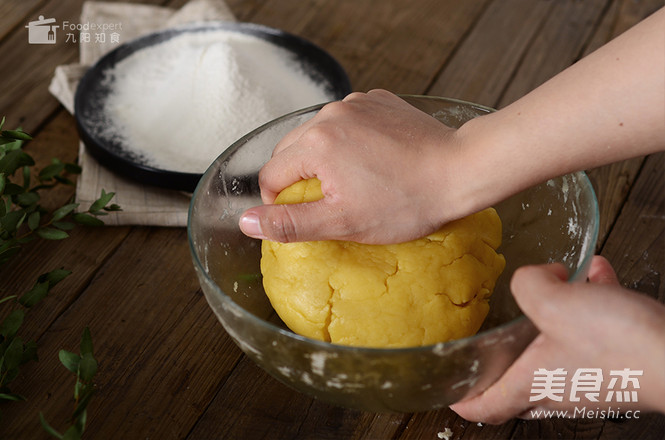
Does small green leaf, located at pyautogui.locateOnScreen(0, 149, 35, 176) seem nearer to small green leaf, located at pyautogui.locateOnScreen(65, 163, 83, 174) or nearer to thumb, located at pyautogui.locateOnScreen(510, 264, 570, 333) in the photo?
small green leaf, located at pyautogui.locateOnScreen(65, 163, 83, 174)

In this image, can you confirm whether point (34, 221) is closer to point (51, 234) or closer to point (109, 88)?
point (51, 234)

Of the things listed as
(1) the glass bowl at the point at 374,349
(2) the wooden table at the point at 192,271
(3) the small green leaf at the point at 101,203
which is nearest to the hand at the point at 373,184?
(1) the glass bowl at the point at 374,349

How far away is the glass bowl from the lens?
2.52ft

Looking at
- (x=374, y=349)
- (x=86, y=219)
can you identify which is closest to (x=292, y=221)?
(x=374, y=349)

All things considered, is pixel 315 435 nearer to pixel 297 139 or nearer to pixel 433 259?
pixel 433 259

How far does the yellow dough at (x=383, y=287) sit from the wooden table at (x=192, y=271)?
0.14 metres

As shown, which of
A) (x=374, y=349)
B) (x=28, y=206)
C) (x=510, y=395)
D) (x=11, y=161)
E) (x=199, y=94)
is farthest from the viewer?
(x=199, y=94)

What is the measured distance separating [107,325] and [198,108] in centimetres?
49

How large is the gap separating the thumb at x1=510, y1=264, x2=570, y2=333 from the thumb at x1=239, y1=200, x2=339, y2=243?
24cm

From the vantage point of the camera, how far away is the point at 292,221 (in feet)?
2.91

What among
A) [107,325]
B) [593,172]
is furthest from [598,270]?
[107,325]

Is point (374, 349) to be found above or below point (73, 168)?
above

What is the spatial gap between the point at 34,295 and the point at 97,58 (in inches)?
29.3

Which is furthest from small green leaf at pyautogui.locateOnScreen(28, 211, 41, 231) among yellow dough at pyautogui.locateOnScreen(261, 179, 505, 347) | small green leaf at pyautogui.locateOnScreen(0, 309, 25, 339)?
yellow dough at pyautogui.locateOnScreen(261, 179, 505, 347)
